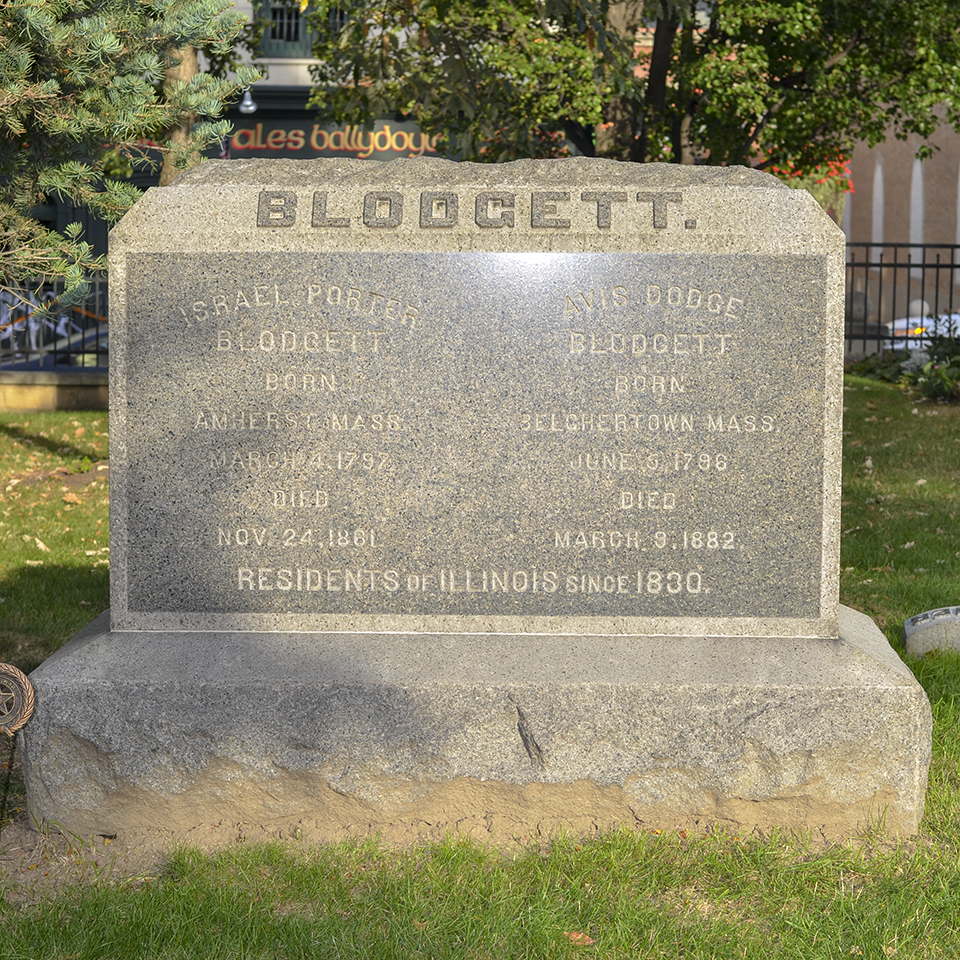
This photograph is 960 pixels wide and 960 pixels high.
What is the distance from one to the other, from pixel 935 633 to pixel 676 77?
9690 millimetres

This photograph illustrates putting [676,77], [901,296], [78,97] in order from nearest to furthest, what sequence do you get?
[78,97] → [676,77] → [901,296]

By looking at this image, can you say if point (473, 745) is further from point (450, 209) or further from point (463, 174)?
point (463, 174)

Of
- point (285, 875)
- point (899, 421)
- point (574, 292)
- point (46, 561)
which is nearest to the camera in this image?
point (285, 875)

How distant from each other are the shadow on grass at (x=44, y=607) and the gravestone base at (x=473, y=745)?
1.63 m

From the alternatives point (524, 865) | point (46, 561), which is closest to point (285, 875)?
point (524, 865)

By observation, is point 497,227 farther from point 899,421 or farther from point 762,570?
point 899,421

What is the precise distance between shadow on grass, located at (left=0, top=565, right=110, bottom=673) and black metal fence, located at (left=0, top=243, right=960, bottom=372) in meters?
1.49

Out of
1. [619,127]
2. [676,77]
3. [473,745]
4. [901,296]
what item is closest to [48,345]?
[619,127]

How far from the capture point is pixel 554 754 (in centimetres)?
327

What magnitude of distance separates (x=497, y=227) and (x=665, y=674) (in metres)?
1.51

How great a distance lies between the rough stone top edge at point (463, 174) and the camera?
3555 mm

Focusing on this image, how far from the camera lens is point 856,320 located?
67.2 ft

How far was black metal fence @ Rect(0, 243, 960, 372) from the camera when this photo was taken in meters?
13.4

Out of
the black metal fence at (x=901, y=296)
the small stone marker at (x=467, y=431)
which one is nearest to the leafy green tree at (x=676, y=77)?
the black metal fence at (x=901, y=296)
